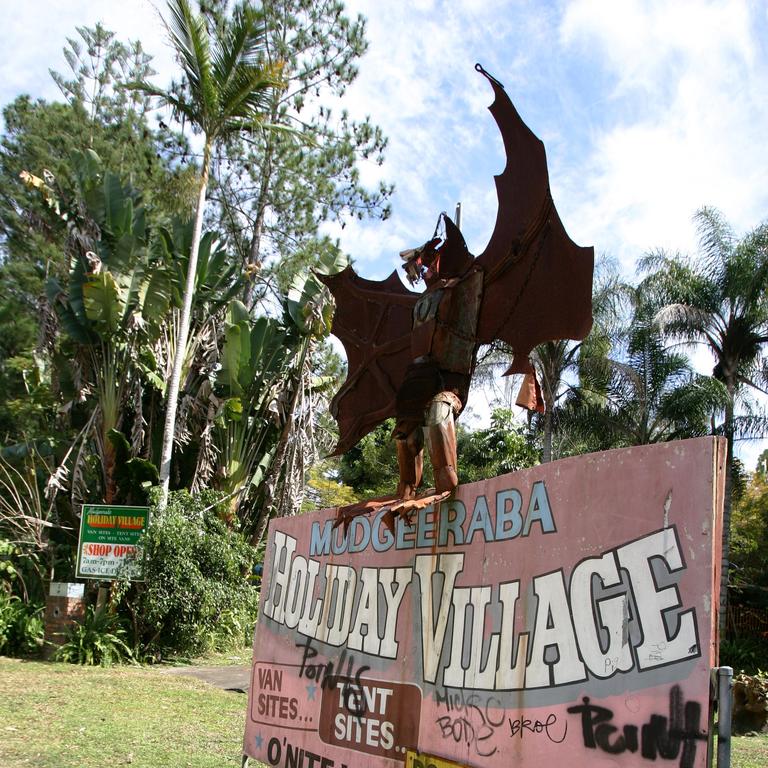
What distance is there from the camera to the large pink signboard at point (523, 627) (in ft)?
9.35

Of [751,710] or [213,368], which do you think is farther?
[213,368]

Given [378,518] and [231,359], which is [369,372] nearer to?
[378,518]

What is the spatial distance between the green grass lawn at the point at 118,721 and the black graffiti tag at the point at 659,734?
4215 mm

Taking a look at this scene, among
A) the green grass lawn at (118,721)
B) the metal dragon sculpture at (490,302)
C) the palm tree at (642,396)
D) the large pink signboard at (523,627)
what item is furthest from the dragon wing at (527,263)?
the palm tree at (642,396)

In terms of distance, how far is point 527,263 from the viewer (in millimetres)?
4281

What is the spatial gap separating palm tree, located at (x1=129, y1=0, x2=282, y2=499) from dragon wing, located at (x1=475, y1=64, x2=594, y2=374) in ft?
30.8

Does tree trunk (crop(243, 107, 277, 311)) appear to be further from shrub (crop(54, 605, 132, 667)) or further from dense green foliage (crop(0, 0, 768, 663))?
shrub (crop(54, 605, 132, 667))

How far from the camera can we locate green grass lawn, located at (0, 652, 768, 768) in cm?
642

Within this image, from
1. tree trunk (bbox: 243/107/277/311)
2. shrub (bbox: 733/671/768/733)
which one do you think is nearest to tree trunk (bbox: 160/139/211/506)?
tree trunk (bbox: 243/107/277/311)

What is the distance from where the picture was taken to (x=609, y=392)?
1833 centimetres

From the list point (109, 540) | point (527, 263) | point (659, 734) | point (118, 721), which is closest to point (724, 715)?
point (659, 734)

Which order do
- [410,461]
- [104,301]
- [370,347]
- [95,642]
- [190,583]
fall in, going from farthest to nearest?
[104,301] < [190,583] < [95,642] < [370,347] < [410,461]

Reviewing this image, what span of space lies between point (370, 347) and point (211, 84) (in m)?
9.18

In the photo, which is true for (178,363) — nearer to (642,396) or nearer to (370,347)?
(370,347)
